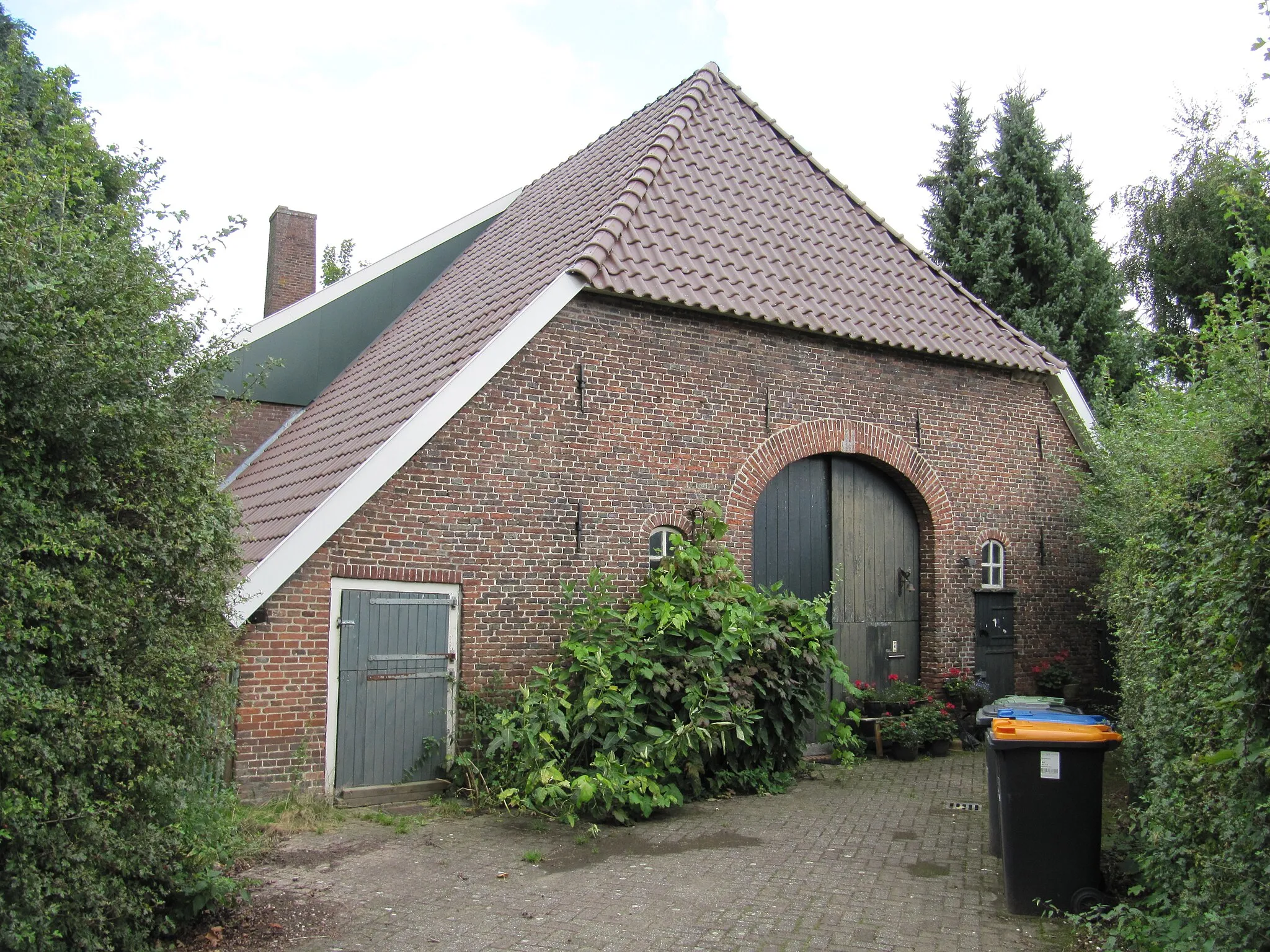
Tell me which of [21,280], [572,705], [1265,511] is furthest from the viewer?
[572,705]

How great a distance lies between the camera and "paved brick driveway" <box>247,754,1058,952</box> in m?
5.35

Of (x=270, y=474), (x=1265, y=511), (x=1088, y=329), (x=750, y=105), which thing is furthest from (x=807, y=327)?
(x=1088, y=329)

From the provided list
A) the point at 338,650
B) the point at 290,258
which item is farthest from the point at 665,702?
the point at 290,258

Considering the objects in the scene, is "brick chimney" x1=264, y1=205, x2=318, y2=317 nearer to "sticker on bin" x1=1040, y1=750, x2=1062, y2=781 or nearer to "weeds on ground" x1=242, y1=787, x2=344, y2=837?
"weeds on ground" x1=242, y1=787, x2=344, y2=837

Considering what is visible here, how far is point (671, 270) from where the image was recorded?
1030 centimetres

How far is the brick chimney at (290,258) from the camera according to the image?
1611 cm

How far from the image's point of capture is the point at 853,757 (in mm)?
9828

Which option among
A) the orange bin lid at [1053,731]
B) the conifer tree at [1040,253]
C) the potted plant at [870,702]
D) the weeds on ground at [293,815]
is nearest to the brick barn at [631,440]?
the weeds on ground at [293,815]

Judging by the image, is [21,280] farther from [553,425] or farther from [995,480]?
[995,480]

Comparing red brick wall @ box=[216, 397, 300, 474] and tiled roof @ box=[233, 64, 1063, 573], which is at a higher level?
tiled roof @ box=[233, 64, 1063, 573]

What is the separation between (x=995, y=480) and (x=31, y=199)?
10.6 meters

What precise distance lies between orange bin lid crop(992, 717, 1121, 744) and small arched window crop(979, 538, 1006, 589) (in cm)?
680

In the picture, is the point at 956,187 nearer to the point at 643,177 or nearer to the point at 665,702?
the point at 643,177

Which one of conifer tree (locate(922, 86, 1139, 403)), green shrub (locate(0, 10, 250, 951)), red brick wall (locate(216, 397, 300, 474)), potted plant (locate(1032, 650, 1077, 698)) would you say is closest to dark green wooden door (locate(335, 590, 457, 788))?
green shrub (locate(0, 10, 250, 951))
